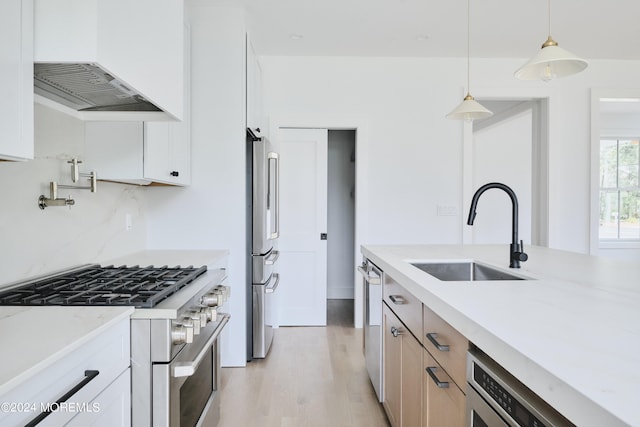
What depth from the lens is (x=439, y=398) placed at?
1200 mm

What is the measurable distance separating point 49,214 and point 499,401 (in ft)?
6.22

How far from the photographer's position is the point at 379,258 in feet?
6.77

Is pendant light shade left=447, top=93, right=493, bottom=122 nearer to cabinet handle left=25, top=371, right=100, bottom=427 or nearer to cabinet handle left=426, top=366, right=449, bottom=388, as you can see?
cabinet handle left=426, top=366, right=449, bottom=388

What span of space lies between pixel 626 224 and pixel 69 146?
725 centimetres

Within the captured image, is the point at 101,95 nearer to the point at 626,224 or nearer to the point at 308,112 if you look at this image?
the point at 308,112

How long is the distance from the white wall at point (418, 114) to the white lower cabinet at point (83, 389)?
2909 mm

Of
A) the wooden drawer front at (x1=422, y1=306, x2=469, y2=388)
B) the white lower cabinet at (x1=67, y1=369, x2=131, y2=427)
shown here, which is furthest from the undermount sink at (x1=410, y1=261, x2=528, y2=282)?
the white lower cabinet at (x1=67, y1=369, x2=131, y2=427)

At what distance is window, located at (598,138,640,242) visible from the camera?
5.86m

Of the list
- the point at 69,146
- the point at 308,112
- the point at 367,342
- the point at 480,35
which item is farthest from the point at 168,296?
the point at 480,35

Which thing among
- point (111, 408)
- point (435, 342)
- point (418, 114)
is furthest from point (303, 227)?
point (111, 408)

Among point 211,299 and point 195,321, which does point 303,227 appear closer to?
point 211,299

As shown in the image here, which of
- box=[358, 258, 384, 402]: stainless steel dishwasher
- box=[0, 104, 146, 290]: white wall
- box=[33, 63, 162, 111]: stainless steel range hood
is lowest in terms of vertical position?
box=[358, 258, 384, 402]: stainless steel dishwasher

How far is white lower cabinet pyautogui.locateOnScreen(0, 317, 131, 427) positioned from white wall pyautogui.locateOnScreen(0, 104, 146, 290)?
712mm

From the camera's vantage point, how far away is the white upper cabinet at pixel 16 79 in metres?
0.93
